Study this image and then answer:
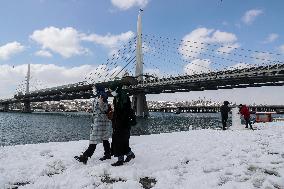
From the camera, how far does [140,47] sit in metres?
79.6

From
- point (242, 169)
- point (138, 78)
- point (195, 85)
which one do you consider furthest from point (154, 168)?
point (138, 78)

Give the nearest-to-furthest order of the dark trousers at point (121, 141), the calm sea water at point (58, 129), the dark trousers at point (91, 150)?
the dark trousers at point (121, 141) → the dark trousers at point (91, 150) → the calm sea water at point (58, 129)

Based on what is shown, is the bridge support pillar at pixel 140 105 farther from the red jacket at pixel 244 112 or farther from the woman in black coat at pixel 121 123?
the woman in black coat at pixel 121 123

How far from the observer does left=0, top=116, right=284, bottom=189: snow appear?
17.9 feet

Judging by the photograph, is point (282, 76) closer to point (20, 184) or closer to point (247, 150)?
point (247, 150)

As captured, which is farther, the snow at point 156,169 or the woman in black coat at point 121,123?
the woman in black coat at point 121,123

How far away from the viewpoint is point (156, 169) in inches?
260

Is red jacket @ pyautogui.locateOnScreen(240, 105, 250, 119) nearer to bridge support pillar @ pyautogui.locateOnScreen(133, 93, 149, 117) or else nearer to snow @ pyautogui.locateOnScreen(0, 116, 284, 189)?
snow @ pyautogui.locateOnScreen(0, 116, 284, 189)

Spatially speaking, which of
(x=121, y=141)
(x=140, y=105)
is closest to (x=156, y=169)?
(x=121, y=141)

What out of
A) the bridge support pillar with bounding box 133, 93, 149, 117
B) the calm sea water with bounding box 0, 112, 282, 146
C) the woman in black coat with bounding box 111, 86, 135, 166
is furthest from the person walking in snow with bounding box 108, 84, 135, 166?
the bridge support pillar with bounding box 133, 93, 149, 117

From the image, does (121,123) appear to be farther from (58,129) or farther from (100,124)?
(58,129)

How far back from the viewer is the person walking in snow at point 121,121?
7.15m

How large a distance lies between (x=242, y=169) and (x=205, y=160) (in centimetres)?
120

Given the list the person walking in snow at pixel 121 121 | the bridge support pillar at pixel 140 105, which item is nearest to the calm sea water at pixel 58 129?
the person walking in snow at pixel 121 121
